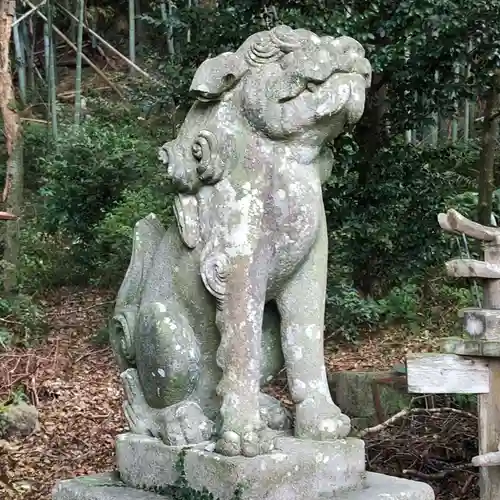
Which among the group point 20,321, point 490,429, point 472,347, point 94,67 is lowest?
point 490,429

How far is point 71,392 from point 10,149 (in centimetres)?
245

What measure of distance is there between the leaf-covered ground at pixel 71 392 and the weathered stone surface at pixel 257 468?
115 inches

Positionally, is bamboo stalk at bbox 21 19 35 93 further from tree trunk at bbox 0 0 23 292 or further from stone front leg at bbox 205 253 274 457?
stone front leg at bbox 205 253 274 457

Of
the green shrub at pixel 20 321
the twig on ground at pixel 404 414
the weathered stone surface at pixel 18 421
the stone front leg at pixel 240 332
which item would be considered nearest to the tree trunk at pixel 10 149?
the green shrub at pixel 20 321

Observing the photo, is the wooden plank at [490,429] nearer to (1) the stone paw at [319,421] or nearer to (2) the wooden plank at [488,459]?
(2) the wooden plank at [488,459]

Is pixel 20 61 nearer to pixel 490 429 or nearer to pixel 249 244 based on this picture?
pixel 490 429

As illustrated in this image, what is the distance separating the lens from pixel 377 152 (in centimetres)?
601

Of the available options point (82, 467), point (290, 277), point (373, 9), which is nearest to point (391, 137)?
point (373, 9)

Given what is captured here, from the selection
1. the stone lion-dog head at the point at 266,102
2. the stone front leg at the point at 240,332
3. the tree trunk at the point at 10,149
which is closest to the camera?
the stone front leg at the point at 240,332

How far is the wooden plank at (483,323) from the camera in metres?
4.19

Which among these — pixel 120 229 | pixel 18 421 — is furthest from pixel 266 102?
pixel 120 229

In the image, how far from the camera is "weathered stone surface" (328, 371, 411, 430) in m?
5.77

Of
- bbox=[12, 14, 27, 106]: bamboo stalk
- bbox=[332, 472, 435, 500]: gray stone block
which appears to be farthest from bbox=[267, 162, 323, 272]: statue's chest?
bbox=[12, 14, 27, 106]: bamboo stalk

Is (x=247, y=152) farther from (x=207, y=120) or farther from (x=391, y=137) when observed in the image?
(x=391, y=137)
